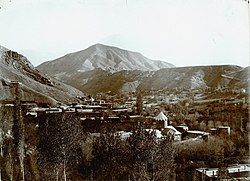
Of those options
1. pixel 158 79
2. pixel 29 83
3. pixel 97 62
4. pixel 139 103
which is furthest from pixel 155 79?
pixel 29 83

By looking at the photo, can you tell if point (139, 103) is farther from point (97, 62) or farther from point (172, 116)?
point (97, 62)

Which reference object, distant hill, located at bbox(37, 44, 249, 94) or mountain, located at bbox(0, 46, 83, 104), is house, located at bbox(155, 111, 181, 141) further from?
mountain, located at bbox(0, 46, 83, 104)

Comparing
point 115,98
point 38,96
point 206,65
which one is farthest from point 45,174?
point 206,65

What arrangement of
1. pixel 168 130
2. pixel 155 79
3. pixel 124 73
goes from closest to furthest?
pixel 168 130 < pixel 155 79 < pixel 124 73

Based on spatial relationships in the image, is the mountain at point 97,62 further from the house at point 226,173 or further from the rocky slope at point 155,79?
the house at point 226,173

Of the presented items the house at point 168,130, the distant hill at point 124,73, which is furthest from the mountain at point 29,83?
the house at point 168,130
